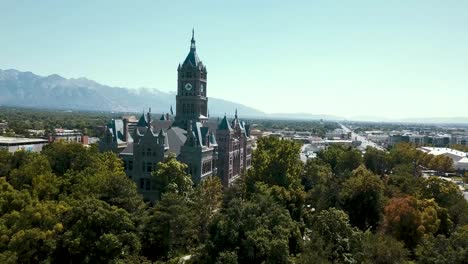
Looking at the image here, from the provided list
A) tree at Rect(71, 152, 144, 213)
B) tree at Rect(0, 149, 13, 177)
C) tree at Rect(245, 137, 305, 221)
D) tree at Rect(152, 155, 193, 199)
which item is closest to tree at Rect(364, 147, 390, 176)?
tree at Rect(245, 137, 305, 221)

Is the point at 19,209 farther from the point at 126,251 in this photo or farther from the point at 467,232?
the point at 467,232

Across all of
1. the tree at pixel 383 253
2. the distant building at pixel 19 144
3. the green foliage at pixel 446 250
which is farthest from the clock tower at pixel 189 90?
the green foliage at pixel 446 250

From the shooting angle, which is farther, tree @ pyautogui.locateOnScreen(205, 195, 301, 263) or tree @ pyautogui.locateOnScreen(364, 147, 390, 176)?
tree @ pyautogui.locateOnScreen(364, 147, 390, 176)

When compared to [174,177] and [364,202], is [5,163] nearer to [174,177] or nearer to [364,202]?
[174,177]

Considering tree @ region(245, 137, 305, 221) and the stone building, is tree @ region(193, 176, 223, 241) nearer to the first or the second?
tree @ region(245, 137, 305, 221)

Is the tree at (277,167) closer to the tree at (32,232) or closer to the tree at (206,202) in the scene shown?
the tree at (206,202)
